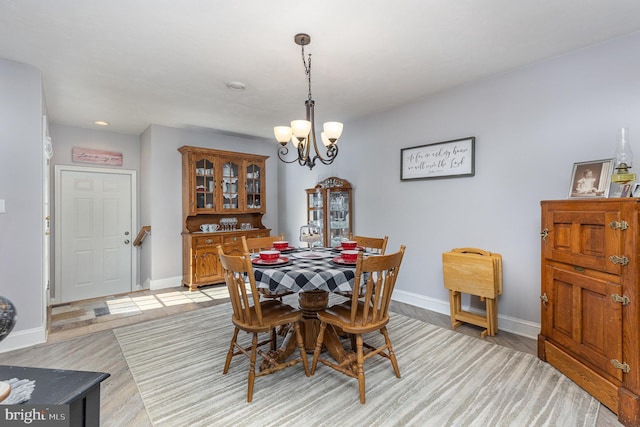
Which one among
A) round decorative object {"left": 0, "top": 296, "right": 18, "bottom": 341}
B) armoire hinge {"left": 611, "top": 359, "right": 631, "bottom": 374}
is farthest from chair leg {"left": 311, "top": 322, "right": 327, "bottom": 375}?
armoire hinge {"left": 611, "top": 359, "right": 631, "bottom": 374}

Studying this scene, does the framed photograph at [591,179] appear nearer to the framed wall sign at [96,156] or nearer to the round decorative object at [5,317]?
the round decorative object at [5,317]

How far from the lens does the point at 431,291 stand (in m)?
3.58

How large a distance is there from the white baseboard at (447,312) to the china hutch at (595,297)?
1.47 ft

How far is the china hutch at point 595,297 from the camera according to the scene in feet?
5.71

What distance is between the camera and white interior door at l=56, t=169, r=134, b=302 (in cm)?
450

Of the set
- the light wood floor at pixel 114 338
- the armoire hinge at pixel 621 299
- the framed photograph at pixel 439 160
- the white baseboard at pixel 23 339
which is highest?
the framed photograph at pixel 439 160

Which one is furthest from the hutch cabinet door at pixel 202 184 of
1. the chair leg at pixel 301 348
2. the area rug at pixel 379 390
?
the chair leg at pixel 301 348

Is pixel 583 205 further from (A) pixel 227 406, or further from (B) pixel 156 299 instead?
(B) pixel 156 299

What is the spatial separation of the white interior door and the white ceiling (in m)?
1.45

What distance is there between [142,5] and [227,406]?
2.51 meters

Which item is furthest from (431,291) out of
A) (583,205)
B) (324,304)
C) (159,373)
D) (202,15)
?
(202,15)

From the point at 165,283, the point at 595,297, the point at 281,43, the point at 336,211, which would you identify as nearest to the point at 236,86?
the point at 281,43

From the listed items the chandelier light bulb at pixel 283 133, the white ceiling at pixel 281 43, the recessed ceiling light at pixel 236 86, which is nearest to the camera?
the white ceiling at pixel 281 43

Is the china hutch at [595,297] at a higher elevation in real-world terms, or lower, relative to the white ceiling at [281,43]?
lower
